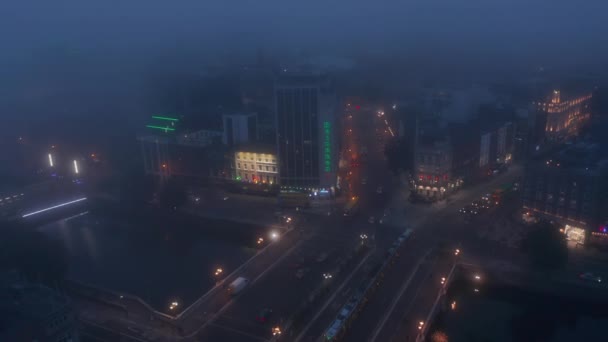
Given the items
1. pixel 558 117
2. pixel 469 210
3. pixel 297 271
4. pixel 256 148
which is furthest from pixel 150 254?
pixel 558 117

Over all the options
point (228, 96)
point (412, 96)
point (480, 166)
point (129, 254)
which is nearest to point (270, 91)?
point (228, 96)

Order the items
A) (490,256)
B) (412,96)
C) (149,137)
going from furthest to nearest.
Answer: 1. (412,96)
2. (149,137)
3. (490,256)

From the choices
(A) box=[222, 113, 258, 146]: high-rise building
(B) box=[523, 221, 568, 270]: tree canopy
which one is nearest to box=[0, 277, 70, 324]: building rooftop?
(B) box=[523, 221, 568, 270]: tree canopy

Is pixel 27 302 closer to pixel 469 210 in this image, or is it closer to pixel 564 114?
pixel 469 210

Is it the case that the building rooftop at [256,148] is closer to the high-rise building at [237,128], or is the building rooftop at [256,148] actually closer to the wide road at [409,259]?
the high-rise building at [237,128]

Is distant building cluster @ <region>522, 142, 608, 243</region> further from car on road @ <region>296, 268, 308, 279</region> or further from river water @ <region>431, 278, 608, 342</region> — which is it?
car on road @ <region>296, 268, 308, 279</region>

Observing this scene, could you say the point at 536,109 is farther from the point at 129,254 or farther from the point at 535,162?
the point at 129,254
